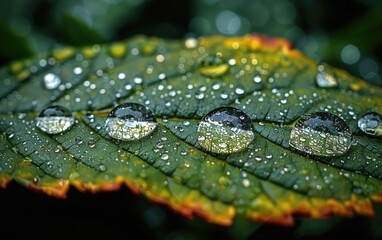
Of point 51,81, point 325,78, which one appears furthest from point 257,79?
point 51,81

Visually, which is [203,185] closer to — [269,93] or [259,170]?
[259,170]

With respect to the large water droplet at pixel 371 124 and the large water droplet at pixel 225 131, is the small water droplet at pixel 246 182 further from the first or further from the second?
the large water droplet at pixel 371 124

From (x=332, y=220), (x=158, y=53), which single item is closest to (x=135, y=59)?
(x=158, y=53)

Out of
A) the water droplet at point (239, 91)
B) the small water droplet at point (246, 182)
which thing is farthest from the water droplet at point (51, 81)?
the small water droplet at point (246, 182)

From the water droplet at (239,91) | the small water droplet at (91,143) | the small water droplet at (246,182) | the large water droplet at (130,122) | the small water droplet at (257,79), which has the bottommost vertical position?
the small water droplet at (91,143)

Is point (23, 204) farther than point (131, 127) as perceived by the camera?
Yes

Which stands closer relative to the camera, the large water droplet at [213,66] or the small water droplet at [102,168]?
the small water droplet at [102,168]
